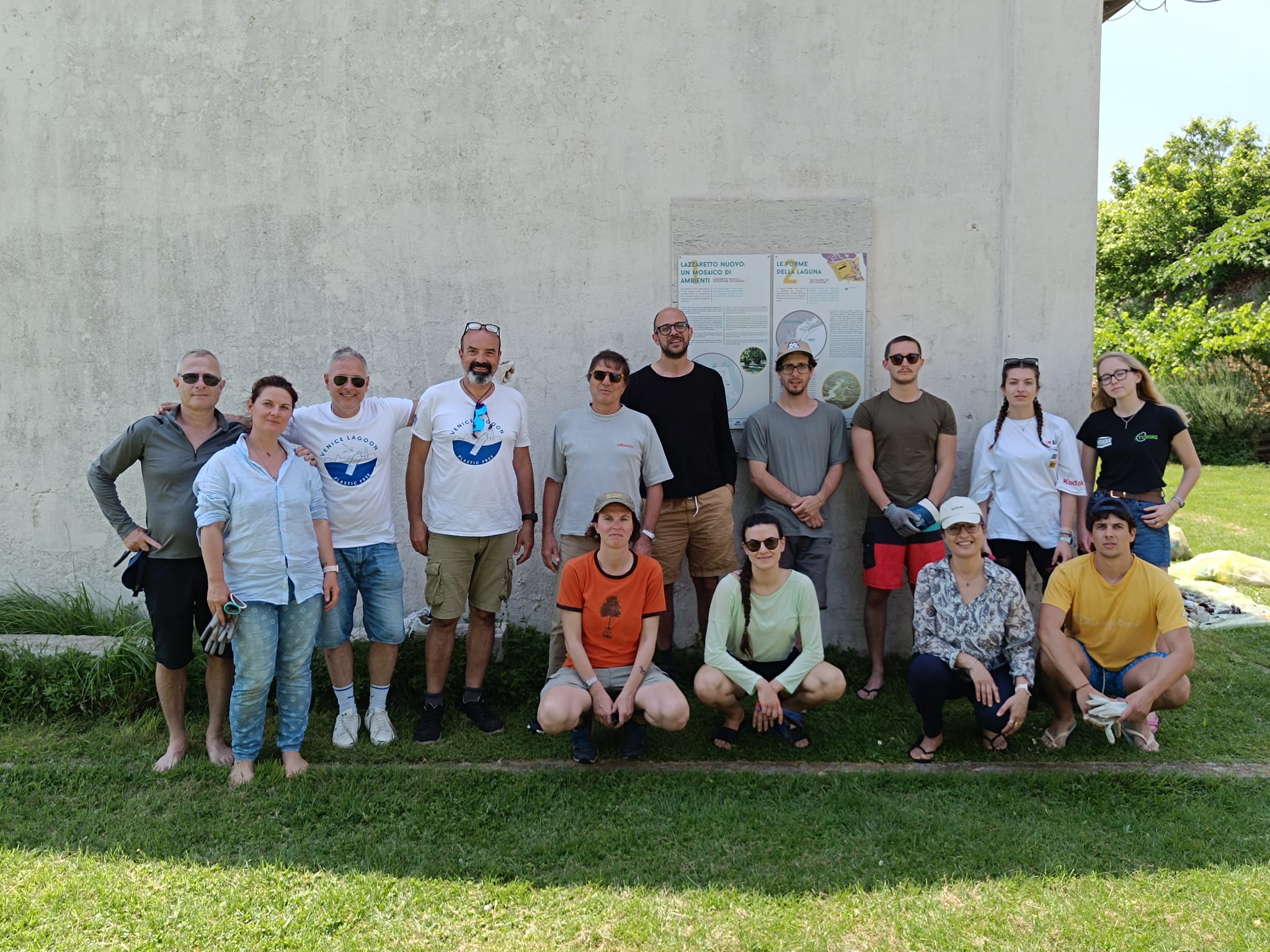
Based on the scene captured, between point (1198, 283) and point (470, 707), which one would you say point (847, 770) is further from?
point (1198, 283)

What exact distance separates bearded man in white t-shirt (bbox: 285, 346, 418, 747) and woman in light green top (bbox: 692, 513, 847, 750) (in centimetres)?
161

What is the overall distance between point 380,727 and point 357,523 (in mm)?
1052

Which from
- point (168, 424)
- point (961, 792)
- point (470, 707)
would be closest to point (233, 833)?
point (470, 707)

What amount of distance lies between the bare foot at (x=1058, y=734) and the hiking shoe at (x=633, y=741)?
6.48 feet

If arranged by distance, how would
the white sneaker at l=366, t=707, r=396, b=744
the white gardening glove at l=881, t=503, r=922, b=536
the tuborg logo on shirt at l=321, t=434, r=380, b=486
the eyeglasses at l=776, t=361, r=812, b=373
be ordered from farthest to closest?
the eyeglasses at l=776, t=361, r=812, b=373 → the white gardening glove at l=881, t=503, r=922, b=536 → the white sneaker at l=366, t=707, r=396, b=744 → the tuborg logo on shirt at l=321, t=434, r=380, b=486

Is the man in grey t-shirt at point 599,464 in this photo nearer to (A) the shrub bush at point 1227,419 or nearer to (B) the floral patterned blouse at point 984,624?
(B) the floral patterned blouse at point 984,624

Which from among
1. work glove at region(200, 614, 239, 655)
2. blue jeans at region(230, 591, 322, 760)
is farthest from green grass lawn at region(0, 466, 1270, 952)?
work glove at region(200, 614, 239, 655)

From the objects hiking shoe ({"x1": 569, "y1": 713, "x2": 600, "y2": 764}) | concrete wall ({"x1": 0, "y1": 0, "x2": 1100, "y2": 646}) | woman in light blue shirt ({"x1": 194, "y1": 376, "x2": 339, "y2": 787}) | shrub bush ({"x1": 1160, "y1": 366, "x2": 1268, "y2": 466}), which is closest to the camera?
woman in light blue shirt ({"x1": 194, "y1": 376, "x2": 339, "y2": 787})

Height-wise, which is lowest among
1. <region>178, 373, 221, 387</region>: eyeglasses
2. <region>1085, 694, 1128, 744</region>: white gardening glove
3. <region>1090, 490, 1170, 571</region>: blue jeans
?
<region>1085, 694, 1128, 744</region>: white gardening glove

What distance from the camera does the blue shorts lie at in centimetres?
427

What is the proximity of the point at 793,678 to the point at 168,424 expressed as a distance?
10.3 ft

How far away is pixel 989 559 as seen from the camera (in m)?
4.50

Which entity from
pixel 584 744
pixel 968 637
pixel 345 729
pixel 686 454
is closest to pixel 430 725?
pixel 345 729

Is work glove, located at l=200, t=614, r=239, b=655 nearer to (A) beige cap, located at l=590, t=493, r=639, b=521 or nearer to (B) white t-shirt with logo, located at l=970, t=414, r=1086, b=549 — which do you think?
(A) beige cap, located at l=590, t=493, r=639, b=521
